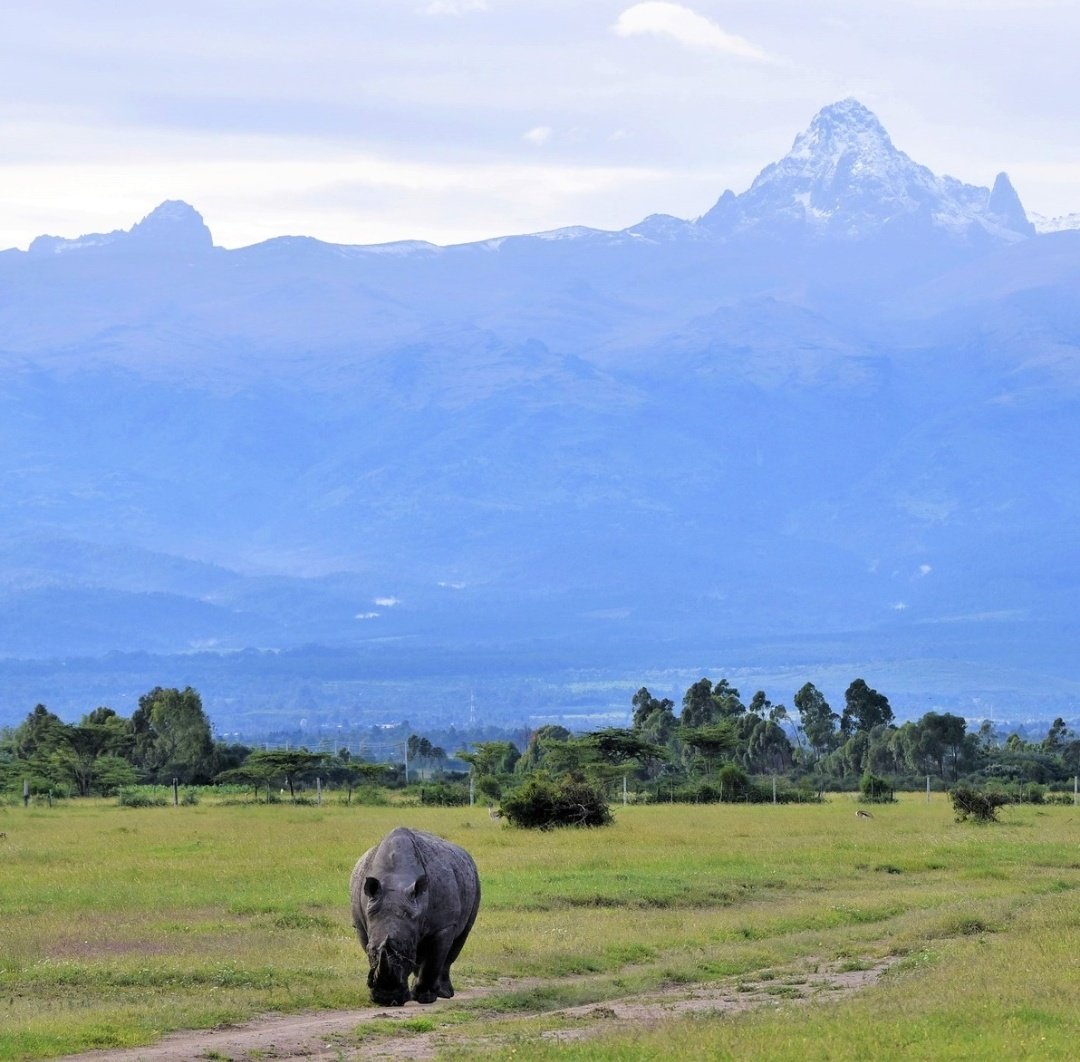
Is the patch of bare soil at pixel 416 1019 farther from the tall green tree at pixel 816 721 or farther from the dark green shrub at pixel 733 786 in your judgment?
the tall green tree at pixel 816 721

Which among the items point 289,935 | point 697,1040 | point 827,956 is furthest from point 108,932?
point 697,1040

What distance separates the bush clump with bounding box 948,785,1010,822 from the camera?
55.8 metres

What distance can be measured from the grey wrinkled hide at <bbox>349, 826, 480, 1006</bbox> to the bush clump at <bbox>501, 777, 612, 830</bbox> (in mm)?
29357

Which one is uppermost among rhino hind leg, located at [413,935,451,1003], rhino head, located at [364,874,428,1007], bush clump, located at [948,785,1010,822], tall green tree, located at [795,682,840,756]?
tall green tree, located at [795,682,840,756]

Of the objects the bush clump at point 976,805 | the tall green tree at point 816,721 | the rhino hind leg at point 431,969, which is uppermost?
the tall green tree at point 816,721

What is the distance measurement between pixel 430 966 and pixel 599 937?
6781 mm

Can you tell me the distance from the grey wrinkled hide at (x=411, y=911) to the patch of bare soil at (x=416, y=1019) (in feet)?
1.19

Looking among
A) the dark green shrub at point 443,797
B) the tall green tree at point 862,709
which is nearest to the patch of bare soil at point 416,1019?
the dark green shrub at point 443,797

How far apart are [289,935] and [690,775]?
58.6 metres

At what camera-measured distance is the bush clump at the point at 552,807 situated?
2078 inches

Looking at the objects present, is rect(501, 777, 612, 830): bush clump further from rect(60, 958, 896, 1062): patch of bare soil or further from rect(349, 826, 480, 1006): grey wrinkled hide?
rect(349, 826, 480, 1006): grey wrinkled hide

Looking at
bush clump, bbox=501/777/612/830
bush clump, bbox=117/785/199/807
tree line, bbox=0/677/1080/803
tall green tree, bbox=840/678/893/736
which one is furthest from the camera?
tall green tree, bbox=840/678/893/736

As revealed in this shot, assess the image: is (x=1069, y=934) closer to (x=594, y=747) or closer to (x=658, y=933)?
(x=658, y=933)

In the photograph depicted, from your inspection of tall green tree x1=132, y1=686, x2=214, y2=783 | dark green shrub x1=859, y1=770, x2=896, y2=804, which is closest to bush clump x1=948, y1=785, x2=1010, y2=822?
dark green shrub x1=859, y1=770, x2=896, y2=804
